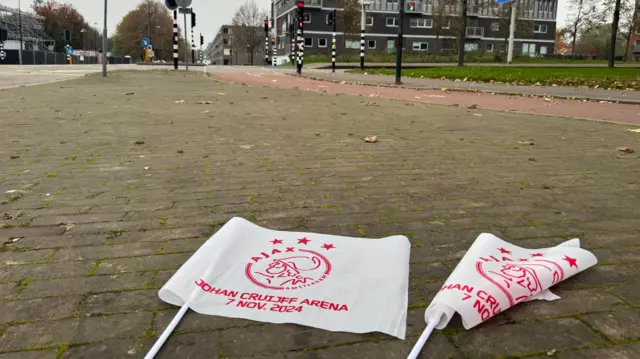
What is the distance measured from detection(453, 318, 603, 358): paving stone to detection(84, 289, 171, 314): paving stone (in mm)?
1164

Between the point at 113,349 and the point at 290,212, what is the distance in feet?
5.28

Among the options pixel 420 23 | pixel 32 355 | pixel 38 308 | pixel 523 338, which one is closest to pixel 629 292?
pixel 523 338

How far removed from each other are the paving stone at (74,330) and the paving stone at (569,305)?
1432 mm

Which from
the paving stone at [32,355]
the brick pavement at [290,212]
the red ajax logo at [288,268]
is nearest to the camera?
the paving stone at [32,355]

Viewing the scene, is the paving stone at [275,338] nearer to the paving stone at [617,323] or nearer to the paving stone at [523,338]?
the paving stone at [523,338]

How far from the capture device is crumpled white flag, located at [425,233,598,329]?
1.90 metres

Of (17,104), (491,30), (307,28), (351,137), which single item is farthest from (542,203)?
(491,30)

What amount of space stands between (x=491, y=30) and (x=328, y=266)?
3006 inches

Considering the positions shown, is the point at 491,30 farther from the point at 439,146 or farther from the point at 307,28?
the point at 439,146

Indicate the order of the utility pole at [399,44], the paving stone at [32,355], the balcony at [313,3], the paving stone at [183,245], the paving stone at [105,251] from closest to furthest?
1. the paving stone at [32,355]
2. the paving stone at [105,251]
3. the paving stone at [183,245]
4. the utility pole at [399,44]
5. the balcony at [313,3]

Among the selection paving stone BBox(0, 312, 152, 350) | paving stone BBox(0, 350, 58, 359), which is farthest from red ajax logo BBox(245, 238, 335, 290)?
paving stone BBox(0, 350, 58, 359)

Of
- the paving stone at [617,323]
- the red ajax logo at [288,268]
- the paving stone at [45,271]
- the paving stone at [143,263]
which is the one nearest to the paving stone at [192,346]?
the red ajax logo at [288,268]

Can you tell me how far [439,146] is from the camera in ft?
18.0

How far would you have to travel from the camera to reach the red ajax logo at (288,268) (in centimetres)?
218
